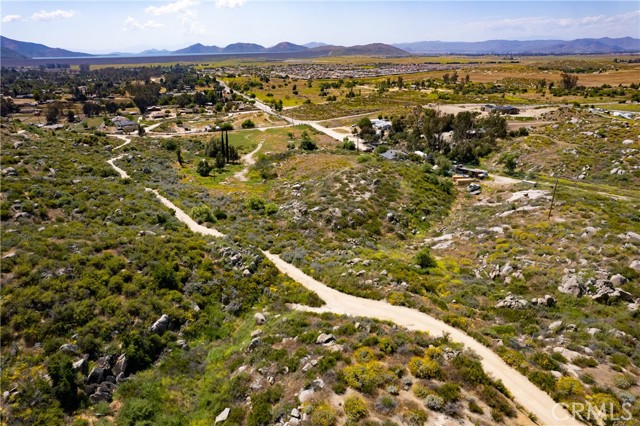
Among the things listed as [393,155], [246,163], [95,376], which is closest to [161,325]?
[95,376]

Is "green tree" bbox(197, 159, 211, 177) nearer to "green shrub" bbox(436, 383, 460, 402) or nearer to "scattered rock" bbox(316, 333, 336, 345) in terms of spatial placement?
"scattered rock" bbox(316, 333, 336, 345)

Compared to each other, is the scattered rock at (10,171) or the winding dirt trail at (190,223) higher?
the scattered rock at (10,171)

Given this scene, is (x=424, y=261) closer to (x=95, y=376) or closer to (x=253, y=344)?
(x=253, y=344)

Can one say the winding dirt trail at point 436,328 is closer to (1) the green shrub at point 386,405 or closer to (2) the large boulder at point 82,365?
(1) the green shrub at point 386,405

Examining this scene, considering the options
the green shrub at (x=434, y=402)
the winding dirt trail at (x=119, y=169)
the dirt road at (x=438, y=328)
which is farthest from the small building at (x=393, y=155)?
the green shrub at (x=434, y=402)

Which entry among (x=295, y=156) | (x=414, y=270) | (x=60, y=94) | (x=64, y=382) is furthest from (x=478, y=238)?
A: (x=60, y=94)

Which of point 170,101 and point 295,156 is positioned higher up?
point 170,101

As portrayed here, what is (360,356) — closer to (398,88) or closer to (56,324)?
(56,324)
